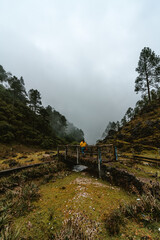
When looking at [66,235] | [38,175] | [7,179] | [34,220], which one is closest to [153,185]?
[66,235]

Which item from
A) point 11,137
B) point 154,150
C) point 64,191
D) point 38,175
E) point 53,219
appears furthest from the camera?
point 11,137

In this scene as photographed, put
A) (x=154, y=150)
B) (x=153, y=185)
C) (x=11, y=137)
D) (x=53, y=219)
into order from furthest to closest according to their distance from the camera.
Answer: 1. (x=11, y=137)
2. (x=154, y=150)
3. (x=153, y=185)
4. (x=53, y=219)

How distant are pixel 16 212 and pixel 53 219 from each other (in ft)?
4.96

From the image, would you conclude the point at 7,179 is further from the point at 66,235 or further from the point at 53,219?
the point at 66,235

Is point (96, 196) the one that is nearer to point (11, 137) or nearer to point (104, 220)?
point (104, 220)

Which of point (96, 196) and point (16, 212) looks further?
point (96, 196)

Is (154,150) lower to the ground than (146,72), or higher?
lower

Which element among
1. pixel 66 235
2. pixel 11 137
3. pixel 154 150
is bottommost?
pixel 66 235

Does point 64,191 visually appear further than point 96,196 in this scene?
Yes

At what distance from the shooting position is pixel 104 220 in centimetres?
286

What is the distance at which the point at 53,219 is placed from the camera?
311cm

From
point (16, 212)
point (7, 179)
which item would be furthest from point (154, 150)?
point (7, 179)

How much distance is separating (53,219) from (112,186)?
318 cm

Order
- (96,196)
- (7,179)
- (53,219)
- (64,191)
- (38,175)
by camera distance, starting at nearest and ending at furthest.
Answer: (53,219) < (96,196) < (64,191) < (7,179) < (38,175)
